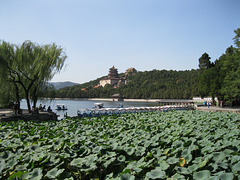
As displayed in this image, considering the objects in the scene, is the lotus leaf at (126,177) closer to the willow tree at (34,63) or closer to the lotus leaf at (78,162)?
the lotus leaf at (78,162)

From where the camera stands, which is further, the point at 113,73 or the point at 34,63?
the point at 113,73

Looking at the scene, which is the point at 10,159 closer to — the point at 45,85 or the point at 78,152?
the point at 78,152

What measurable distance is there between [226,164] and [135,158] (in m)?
1.69

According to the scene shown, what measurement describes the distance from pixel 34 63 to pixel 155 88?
79.6 meters

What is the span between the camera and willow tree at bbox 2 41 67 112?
1581 centimetres

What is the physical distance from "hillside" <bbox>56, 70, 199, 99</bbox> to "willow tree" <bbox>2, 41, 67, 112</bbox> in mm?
48008

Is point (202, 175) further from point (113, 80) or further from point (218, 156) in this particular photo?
Answer: point (113, 80)

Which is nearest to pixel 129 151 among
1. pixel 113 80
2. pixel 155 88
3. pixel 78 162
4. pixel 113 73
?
pixel 78 162

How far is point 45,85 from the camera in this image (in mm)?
18531

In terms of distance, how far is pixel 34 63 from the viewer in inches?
634

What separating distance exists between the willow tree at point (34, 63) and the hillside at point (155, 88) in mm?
48008

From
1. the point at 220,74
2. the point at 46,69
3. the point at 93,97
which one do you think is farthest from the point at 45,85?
the point at 93,97

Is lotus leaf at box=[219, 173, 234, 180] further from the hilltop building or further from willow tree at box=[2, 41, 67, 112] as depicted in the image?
the hilltop building

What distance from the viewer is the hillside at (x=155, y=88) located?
7384 cm
